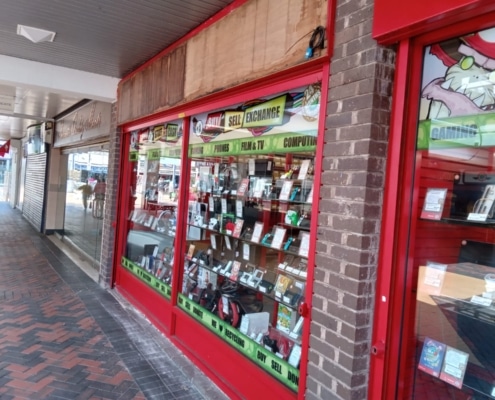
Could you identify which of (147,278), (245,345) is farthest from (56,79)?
(245,345)

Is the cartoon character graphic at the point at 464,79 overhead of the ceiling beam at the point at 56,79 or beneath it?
beneath

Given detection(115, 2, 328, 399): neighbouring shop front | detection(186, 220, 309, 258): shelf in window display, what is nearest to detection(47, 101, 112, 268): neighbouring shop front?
detection(115, 2, 328, 399): neighbouring shop front

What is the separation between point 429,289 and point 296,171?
1.38 meters

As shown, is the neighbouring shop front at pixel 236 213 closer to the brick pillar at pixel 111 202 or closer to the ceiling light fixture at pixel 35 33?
the brick pillar at pixel 111 202

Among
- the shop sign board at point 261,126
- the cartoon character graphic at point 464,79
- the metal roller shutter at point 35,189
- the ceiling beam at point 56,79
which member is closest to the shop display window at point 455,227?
the cartoon character graphic at point 464,79

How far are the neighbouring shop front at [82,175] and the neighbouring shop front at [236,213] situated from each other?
2.69 meters

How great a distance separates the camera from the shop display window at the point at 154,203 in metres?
4.86

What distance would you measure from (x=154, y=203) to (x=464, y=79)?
439cm

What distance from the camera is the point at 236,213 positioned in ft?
12.9

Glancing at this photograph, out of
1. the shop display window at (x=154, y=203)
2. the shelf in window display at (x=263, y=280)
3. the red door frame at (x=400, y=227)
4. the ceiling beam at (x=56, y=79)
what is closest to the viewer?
the red door frame at (x=400, y=227)

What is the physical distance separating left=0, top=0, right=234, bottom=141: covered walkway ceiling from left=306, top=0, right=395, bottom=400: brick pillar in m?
1.63

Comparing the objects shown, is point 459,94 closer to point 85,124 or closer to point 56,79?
point 56,79

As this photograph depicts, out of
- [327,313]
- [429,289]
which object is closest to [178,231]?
[327,313]

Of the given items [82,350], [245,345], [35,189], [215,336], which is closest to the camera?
[245,345]
